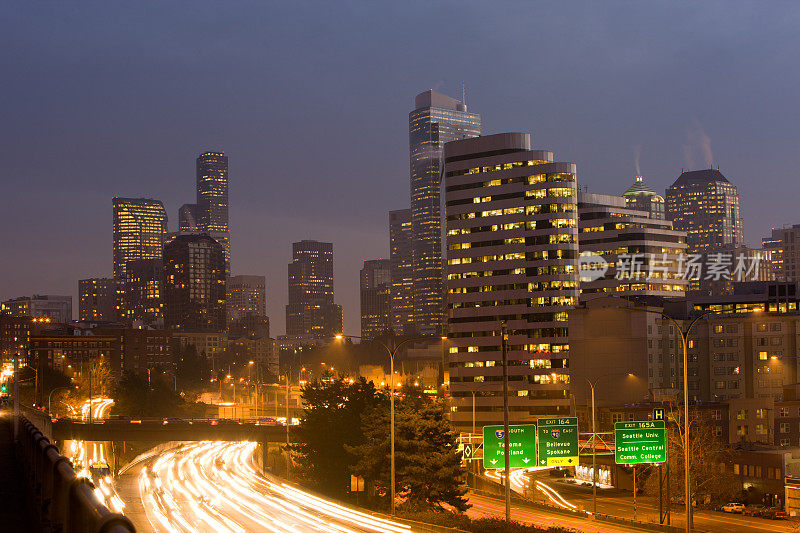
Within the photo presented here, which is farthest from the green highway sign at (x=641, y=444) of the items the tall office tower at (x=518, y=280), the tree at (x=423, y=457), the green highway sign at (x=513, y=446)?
the tall office tower at (x=518, y=280)

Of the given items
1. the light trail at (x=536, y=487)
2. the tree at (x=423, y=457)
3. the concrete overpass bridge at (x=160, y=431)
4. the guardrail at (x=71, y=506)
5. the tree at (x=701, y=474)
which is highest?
the guardrail at (x=71, y=506)

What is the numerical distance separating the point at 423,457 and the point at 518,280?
129525 millimetres

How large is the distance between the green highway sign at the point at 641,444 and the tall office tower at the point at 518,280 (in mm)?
120275

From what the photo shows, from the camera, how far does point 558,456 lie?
222 ft

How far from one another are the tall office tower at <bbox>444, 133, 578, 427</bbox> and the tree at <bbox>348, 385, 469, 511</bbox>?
114666mm

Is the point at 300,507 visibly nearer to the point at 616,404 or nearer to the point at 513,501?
the point at 513,501

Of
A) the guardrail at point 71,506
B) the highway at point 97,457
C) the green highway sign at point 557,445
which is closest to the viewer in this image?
the guardrail at point 71,506

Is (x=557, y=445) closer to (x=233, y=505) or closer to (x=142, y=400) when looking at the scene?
(x=233, y=505)

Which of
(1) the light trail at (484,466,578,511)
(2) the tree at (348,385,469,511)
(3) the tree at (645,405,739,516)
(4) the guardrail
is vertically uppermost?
(4) the guardrail

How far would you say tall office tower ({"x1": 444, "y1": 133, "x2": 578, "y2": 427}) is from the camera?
611ft

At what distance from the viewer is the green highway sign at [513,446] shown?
6444 cm

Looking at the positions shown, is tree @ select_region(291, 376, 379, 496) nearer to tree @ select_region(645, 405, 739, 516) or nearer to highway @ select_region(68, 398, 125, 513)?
highway @ select_region(68, 398, 125, 513)

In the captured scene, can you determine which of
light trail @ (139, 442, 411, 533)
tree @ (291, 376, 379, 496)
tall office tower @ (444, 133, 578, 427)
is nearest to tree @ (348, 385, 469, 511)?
light trail @ (139, 442, 411, 533)

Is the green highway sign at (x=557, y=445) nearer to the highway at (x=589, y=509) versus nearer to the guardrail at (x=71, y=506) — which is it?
the highway at (x=589, y=509)
